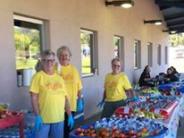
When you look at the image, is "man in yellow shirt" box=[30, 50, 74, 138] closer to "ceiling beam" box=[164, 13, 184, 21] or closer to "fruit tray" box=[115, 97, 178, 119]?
"fruit tray" box=[115, 97, 178, 119]

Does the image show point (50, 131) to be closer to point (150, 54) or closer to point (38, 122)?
point (38, 122)

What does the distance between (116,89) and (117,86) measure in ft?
0.17

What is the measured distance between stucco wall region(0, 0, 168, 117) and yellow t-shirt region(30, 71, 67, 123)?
127cm

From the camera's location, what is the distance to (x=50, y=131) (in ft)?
14.5

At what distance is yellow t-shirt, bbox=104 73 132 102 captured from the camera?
18.9ft

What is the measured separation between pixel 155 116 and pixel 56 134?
4.76 ft

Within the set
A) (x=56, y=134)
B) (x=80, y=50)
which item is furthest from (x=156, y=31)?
(x=56, y=134)

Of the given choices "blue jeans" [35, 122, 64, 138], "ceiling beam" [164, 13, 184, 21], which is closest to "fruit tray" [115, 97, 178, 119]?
"blue jeans" [35, 122, 64, 138]

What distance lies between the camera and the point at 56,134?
443 centimetres

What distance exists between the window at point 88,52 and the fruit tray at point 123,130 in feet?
14.5

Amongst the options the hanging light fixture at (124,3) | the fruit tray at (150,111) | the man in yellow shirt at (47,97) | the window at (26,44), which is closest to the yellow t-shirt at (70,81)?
the fruit tray at (150,111)

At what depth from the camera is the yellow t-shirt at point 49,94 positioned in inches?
167

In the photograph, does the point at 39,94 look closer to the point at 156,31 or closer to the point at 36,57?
the point at 36,57

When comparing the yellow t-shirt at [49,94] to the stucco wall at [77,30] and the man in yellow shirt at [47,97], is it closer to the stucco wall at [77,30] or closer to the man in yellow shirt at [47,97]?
the man in yellow shirt at [47,97]
